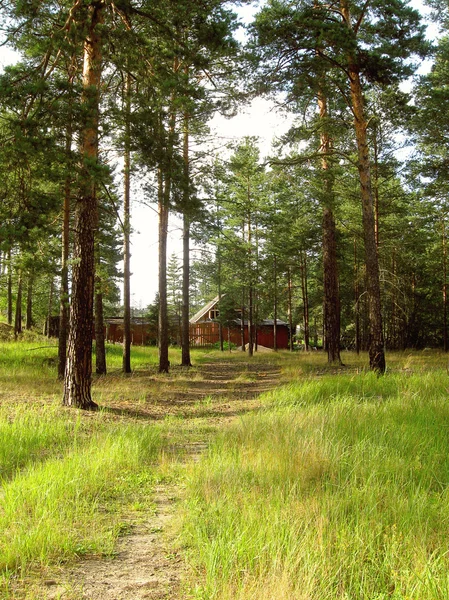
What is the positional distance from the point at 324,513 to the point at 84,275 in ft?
21.4

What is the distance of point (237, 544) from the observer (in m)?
2.69

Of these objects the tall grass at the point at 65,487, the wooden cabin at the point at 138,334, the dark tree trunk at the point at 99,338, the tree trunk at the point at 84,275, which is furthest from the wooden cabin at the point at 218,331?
the tall grass at the point at 65,487

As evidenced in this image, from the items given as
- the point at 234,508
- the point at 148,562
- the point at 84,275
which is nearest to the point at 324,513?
the point at 234,508

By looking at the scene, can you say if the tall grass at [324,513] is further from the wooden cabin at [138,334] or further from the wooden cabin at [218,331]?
the wooden cabin at [218,331]

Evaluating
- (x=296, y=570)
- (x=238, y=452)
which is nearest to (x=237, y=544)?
(x=296, y=570)

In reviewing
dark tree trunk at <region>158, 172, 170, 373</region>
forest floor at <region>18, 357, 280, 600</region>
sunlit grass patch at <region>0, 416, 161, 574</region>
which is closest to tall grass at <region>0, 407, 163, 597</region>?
sunlit grass patch at <region>0, 416, 161, 574</region>

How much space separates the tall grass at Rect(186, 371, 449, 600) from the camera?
2365 millimetres

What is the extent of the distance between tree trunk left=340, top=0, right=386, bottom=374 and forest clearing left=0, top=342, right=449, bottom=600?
5390mm

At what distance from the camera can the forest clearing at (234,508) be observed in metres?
2.45

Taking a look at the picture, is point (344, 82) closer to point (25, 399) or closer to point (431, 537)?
point (25, 399)

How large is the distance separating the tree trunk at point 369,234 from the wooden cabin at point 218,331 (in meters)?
30.4

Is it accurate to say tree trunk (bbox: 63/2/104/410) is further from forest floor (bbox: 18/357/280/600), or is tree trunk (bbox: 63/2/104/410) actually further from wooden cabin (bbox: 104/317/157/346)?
wooden cabin (bbox: 104/317/157/346)

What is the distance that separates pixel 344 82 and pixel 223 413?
934cm

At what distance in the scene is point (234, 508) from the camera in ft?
10.5
